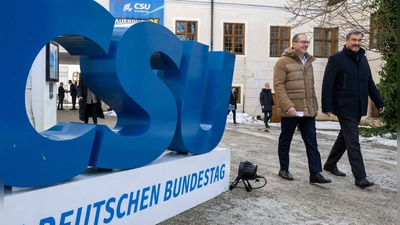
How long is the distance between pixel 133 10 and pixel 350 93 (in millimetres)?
13645

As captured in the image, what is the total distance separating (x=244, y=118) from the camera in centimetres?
1800

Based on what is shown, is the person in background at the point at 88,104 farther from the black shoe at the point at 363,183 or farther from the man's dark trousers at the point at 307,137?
the black shoe at the point at 363,183

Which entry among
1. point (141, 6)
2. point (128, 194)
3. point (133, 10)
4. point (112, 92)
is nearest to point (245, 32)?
point (141, 6)

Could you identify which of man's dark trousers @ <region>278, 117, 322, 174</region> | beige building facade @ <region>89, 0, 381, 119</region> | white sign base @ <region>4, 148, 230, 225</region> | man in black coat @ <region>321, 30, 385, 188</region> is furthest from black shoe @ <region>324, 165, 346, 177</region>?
beige building facade @ <region>89, 0, 381, 119</region>

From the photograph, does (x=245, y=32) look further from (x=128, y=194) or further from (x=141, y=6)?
(x=128, y=194)

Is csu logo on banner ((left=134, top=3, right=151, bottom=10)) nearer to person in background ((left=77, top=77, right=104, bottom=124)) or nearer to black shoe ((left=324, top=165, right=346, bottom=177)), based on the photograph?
person in background ((left=77, top=77, right=104, bottom=124))

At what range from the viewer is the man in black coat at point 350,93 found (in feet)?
16.4

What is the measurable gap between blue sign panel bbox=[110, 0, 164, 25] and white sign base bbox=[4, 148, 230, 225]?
13.9m

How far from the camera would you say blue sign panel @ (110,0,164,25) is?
17141mm

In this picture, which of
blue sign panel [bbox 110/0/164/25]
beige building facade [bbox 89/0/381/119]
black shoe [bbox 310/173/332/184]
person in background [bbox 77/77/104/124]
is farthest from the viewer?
beige building facade [bbox 89/0/381/119]

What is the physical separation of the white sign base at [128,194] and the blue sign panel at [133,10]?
545 inches

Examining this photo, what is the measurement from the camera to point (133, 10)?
56.2 ft

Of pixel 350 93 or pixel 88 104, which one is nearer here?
pixel 350 93

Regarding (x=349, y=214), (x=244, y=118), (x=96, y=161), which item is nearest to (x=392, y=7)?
(x=244, y=118)
